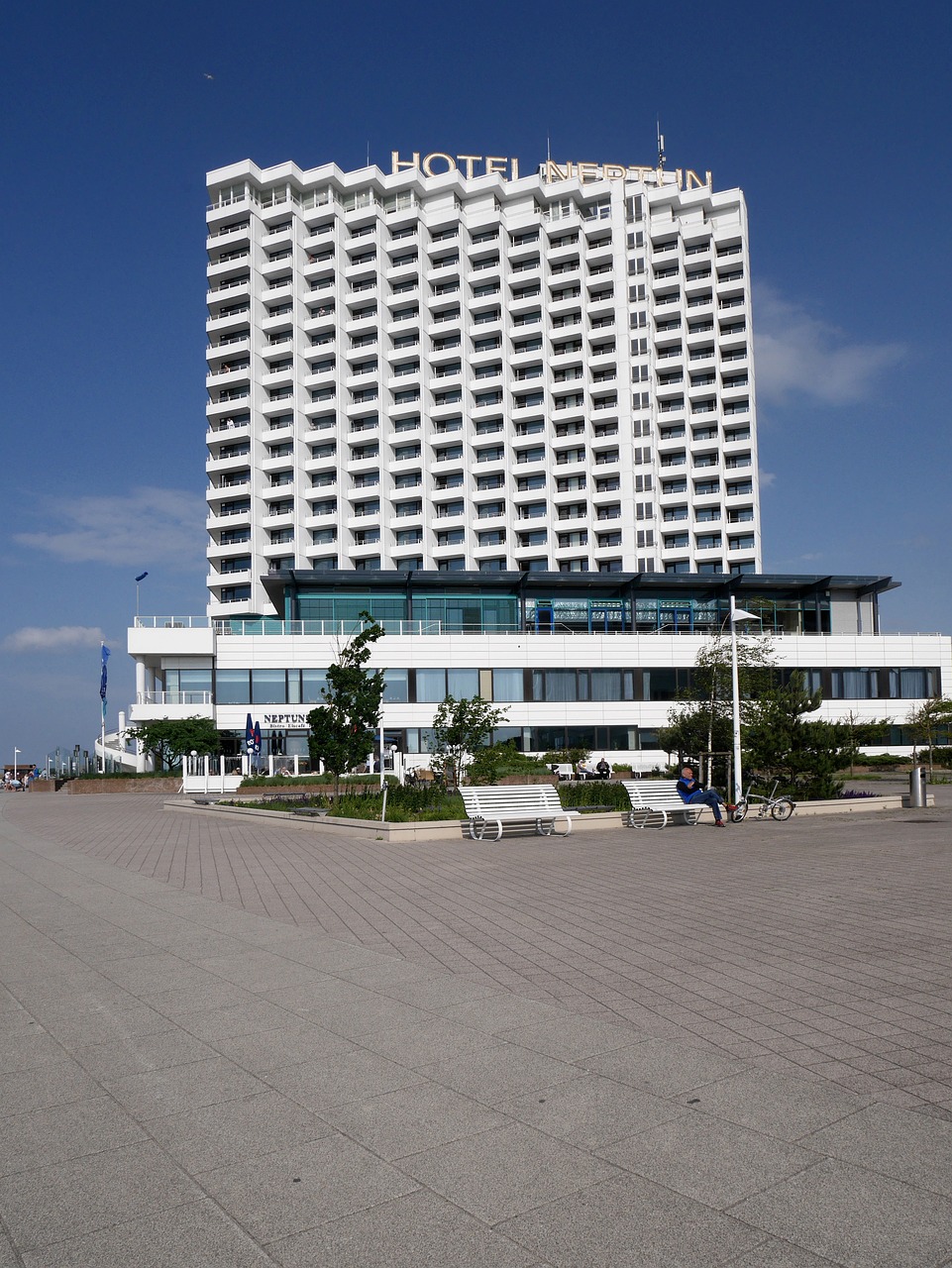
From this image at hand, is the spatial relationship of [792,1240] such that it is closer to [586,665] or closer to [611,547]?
[586,665]

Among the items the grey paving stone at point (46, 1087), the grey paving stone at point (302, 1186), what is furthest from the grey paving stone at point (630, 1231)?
the grey paving stone at point (46, 1087)

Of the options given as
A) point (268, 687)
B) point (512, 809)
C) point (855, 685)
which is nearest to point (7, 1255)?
point (512, 809)

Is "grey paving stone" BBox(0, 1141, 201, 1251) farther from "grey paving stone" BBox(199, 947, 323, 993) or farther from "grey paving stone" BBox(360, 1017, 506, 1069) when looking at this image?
"grey paving stone" BBox(199, 947, 323, 993)

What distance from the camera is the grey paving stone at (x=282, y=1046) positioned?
5.87 m

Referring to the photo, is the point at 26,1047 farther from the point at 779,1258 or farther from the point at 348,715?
the point at 348,715

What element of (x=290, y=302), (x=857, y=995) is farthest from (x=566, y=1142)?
(x=290, y=302)

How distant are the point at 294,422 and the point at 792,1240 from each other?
8831cm

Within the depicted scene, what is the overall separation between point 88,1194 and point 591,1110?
2262mm

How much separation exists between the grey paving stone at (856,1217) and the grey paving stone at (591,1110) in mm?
791

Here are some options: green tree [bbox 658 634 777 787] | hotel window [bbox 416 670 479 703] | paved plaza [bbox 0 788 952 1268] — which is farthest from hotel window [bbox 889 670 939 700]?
paved plaza [bbox 0 788 952 1268]

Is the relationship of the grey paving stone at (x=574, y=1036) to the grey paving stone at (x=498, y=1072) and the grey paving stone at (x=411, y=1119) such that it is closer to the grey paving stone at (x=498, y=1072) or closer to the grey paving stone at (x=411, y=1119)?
the grey paving stone at (x=498, y=1072)

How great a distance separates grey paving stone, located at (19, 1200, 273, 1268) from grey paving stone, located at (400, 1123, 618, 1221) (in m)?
0.80

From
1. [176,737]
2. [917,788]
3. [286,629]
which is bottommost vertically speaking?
[917,788]

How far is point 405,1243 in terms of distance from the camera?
12.3 ft
